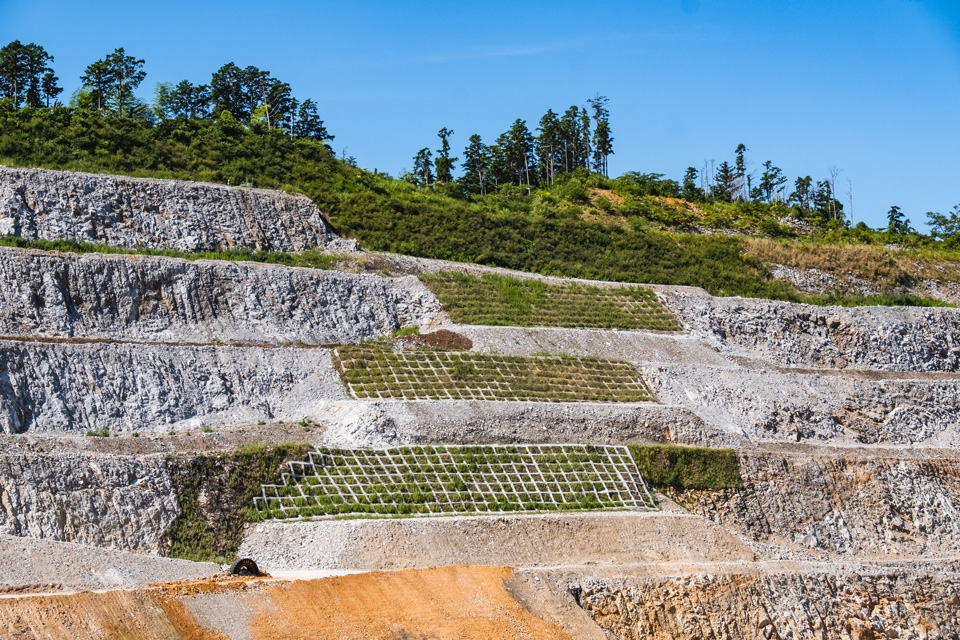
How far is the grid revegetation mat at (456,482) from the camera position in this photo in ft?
116

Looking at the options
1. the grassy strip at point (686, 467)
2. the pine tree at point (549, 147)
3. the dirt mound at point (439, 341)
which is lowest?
the grassy strip at point (686, 467)

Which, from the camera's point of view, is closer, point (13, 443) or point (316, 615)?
point (316, 615)

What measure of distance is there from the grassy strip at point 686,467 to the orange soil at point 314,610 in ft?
35.4

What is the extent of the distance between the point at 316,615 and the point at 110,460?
9.68 meters

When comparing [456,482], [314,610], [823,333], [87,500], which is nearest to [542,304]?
[823,333]

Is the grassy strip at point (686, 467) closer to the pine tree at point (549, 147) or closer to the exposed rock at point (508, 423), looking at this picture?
the exposed rock at point (508, 423)

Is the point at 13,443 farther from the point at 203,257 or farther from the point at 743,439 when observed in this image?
the point at 743,439

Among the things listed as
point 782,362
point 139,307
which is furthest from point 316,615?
point 782,362

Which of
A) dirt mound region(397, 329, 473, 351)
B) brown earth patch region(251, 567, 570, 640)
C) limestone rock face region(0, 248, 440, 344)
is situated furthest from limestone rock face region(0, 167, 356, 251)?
brown earth patch region(251, 567, 570, 640)

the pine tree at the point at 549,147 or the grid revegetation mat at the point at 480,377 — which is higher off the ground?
the pine tree at the point at 549,147

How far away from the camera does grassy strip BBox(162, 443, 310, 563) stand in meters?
33.2

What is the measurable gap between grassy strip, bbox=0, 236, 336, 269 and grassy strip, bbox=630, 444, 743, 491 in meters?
18.5

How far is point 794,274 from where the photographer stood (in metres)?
66.4

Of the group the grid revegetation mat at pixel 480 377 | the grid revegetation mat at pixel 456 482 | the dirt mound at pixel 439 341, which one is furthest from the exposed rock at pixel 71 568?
the dirt mound at pixel 439 341
